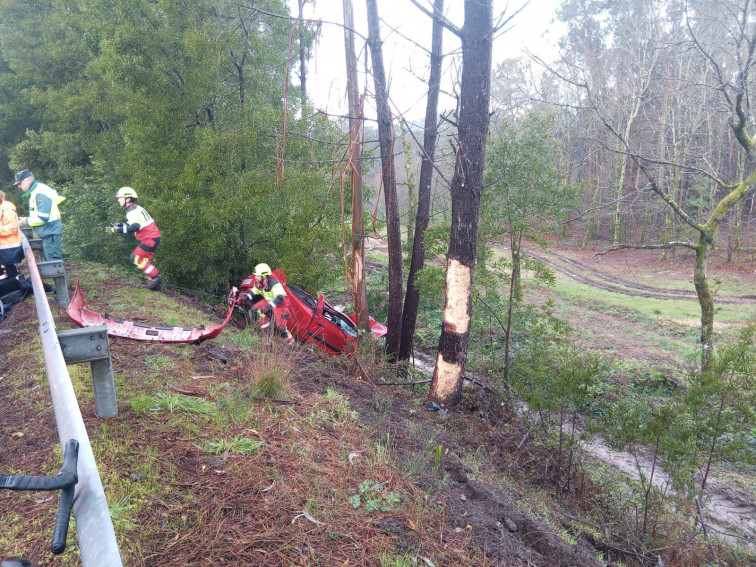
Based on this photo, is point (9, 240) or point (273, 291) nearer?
point (9, 240)

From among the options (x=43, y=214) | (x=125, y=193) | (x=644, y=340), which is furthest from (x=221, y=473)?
(x=644, y=340)

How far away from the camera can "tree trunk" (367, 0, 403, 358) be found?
9.84 metres

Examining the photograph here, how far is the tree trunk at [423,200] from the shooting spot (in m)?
10.9

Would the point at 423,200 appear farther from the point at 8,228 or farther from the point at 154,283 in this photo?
the point at 8,228

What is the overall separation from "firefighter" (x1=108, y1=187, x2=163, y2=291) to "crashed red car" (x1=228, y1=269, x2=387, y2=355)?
156 centimetres

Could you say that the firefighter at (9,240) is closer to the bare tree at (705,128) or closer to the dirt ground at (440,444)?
the dirt ground at (440,444)

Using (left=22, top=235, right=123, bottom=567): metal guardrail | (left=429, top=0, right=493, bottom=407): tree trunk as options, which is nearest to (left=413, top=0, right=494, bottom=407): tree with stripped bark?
(left=429, top=0, right=493, bottom=407): tree trunk

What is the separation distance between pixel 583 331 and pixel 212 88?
13924 millimetres

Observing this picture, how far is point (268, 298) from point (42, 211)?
3905mm

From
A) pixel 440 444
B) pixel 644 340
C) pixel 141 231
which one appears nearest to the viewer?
pixel 440 444

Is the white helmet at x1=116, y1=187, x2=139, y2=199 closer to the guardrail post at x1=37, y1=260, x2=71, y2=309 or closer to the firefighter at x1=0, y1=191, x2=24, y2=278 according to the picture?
the firefighter at x1=0, y1=191, x2=24, y2=278

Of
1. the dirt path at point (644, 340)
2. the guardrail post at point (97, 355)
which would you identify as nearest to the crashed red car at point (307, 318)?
the dirt path at point (644, 340)

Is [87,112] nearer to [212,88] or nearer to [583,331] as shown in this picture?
[212,88]

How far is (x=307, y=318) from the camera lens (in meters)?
10.0
